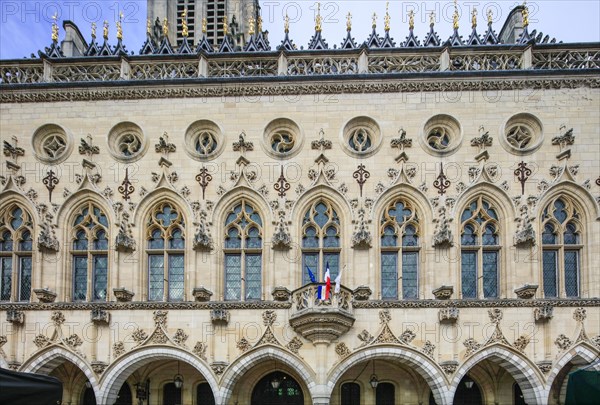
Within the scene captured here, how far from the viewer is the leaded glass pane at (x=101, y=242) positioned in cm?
2038

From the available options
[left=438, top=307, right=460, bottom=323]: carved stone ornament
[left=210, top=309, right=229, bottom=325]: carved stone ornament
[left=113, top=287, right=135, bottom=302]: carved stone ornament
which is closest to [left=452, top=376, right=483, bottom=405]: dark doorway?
[left=438, top=307, right=460, bottom=323]: carved stone ornament

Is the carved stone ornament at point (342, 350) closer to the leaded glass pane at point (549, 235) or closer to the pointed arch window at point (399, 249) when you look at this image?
the pointed arch window at point (399, 249)

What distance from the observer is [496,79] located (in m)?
20.2

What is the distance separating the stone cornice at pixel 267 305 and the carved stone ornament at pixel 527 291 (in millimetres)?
157

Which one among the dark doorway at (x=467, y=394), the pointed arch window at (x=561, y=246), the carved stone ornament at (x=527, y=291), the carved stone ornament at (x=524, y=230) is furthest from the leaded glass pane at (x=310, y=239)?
the pointed arch window at (x=561, y=246)

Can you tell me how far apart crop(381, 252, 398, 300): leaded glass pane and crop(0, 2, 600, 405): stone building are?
13 centimetres

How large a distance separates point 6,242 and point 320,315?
10.8 metres

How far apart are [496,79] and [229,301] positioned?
36.8 ft

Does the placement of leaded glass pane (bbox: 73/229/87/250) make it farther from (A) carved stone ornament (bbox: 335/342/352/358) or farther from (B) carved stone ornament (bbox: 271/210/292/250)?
(A) carved stone ornament (bbox: 335/342/352/358)

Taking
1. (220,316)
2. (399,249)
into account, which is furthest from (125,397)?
(399,249)

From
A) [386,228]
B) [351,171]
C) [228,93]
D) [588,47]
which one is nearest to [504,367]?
[386,228]

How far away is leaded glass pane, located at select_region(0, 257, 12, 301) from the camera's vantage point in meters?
20.3

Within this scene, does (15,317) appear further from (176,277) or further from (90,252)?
(176,277)

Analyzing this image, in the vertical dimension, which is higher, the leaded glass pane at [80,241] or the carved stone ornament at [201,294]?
the leaded glass pane at [80,241]
